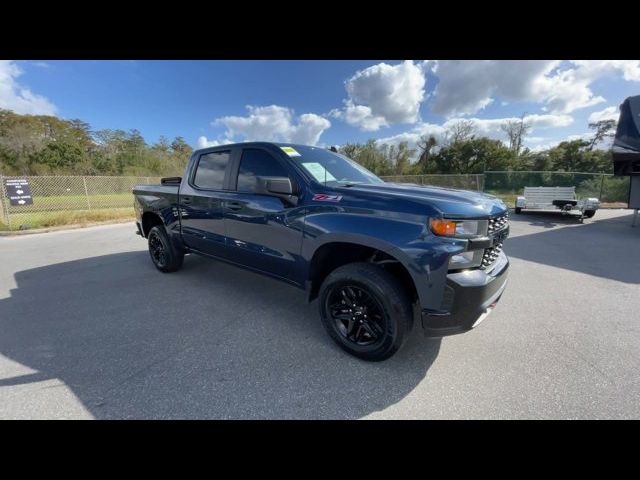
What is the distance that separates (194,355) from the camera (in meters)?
2.54

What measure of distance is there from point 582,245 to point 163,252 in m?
8.97

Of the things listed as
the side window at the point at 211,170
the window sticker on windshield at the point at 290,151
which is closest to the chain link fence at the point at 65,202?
the side window at the point at 211,170

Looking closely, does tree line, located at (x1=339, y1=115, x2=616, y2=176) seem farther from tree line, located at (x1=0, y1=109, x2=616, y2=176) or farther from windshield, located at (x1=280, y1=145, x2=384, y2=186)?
windshield, located at (x1=280, y1=145, x2=384, y2=186)

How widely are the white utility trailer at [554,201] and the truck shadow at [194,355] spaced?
1128 cm

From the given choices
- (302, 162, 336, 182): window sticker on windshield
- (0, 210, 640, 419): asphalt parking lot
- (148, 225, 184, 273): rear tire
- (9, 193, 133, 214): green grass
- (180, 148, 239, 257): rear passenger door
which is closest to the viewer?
(0, 210, 640, 419): asphalt parking lot

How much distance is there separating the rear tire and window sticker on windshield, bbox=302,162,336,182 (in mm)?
2827

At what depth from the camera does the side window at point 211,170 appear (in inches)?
141

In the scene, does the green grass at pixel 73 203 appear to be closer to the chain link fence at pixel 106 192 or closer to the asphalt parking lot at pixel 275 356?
the chain link fence at pixel 106 192

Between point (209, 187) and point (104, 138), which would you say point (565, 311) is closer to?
point (209, 187)

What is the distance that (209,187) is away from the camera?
3750mm

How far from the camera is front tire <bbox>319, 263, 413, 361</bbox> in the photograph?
2249mm

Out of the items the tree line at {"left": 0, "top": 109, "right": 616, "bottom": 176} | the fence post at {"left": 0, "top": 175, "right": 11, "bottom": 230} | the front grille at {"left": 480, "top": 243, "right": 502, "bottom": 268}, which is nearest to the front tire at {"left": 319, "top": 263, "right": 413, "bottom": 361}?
the front grille at {"left": 480, "top": 243, "right": 502, "bottom": 268}

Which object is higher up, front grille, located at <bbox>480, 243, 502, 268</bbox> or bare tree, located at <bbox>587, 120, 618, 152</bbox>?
bare tree, located at <bbox>587, 120, 618, 152</bbox>
